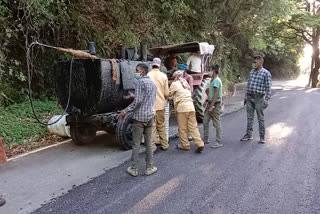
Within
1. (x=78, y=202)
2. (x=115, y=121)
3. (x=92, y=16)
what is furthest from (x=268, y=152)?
(x=92, y=16)

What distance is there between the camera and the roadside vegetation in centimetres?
851

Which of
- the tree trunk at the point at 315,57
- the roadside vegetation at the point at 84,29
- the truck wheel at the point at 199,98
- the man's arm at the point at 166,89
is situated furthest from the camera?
the tree trunk at the point at 315,57

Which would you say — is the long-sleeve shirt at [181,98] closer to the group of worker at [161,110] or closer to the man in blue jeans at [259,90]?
the group of worker at [161,110]

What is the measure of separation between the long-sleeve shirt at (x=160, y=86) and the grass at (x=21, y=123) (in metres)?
3.35

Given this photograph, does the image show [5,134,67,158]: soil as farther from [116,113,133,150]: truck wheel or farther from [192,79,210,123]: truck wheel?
[192,79,210,123]: truck wheel

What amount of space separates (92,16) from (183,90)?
5931 mm

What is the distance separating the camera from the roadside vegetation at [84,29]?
27.9 ft

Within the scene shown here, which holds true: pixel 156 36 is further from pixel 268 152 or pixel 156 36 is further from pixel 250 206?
pixel 250 206

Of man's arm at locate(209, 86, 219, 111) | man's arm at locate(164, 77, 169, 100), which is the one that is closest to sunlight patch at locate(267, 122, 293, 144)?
man's arm at locate(209, 86, 219, 111)

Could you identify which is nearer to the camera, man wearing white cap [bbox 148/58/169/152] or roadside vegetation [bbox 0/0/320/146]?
man wearing white cap [bbox 148/58/169/152]

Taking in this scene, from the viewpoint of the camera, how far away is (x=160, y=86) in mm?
6512

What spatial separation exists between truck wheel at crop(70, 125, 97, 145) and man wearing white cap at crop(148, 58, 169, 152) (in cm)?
167

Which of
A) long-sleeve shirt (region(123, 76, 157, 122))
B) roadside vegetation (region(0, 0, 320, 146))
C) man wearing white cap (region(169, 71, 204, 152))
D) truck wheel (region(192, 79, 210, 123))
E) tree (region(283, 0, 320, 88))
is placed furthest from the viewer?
tree (region(283, 0, 320, 88))

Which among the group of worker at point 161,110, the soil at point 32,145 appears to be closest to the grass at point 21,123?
the soil at point 32,145
